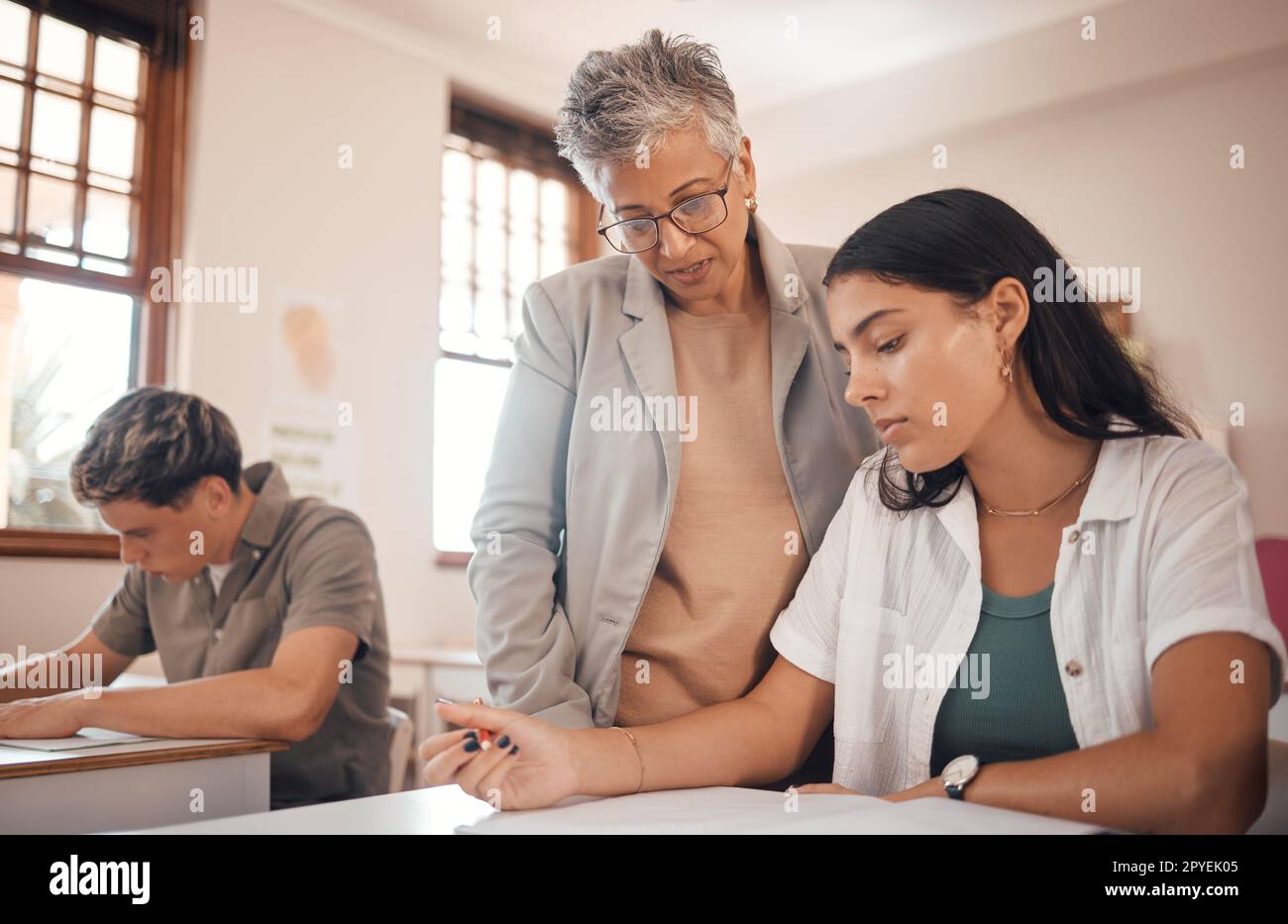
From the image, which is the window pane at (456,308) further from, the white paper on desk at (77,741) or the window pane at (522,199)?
the white paper on desk at (77,741)

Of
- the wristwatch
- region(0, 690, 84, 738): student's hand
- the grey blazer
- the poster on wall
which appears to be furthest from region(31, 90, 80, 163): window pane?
the wristwatch

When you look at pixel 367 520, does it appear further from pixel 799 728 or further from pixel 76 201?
pixel 799 728

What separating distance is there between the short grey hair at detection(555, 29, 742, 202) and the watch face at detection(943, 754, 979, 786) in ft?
2.74

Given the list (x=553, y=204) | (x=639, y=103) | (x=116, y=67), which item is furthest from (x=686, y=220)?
(x=553, y=204)

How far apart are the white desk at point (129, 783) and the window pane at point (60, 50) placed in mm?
2981

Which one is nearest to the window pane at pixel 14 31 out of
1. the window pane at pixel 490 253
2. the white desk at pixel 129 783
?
the window pane at pixel 490 253

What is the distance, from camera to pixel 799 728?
1.32 meters

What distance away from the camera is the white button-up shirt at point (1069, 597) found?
1.03 metres

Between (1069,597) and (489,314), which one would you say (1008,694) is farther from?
(489,314)

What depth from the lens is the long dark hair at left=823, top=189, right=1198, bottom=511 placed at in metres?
1.20

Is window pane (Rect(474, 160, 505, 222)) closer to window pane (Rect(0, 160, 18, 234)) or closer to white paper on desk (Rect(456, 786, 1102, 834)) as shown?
window pane (Rect(0, 160, 18, 234))

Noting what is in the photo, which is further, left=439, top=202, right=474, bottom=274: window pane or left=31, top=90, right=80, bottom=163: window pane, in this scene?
left=439, top=202, right=474, bottom=274: window pane

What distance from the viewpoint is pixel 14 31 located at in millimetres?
3723
